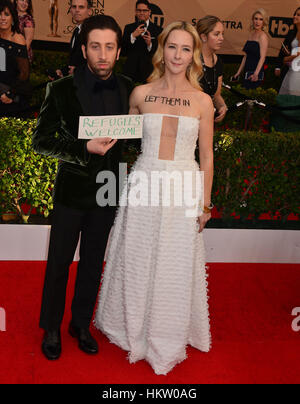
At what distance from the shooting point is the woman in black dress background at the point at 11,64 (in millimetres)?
5340

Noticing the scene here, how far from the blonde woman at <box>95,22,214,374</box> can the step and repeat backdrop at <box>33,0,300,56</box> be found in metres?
11.6

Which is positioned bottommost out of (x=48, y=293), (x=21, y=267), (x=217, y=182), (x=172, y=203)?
(x=21, y=267)

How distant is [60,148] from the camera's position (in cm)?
292

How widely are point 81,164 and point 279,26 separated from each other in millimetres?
Result: 14183

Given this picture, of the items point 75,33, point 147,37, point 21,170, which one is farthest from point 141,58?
point 21,170

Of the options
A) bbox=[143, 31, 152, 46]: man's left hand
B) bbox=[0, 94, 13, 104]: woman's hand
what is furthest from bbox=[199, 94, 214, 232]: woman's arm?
bbox=[143, 31, 152, 46]: man's left hand

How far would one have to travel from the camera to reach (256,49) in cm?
869

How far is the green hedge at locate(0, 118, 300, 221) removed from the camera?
491cm

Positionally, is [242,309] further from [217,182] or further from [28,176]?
[28,176]

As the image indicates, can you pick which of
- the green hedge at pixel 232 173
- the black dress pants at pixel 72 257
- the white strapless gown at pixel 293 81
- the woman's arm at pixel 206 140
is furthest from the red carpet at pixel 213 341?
the white strapless gown at pixel 293 81

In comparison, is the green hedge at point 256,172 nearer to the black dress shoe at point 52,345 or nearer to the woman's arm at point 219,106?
the woman's arm at point 219,106

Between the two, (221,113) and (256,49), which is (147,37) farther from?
(221,113)

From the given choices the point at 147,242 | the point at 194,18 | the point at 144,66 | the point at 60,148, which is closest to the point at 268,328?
the point at 147,242
